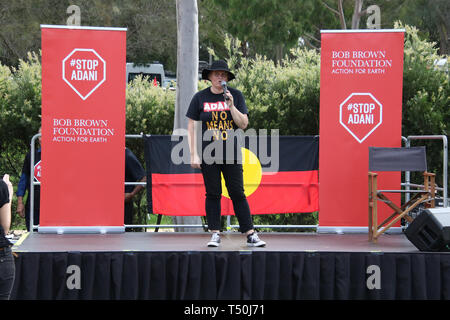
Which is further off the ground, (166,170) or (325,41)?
(325,41)

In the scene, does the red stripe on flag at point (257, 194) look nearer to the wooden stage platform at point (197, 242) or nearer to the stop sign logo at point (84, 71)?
the wooden stage platform at point (197, 242)

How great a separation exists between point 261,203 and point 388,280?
75.3 inches

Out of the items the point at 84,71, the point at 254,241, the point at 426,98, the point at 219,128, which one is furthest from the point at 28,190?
the point at 426,98

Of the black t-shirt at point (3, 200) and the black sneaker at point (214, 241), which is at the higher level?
the black t-shirt at point (3, 200)

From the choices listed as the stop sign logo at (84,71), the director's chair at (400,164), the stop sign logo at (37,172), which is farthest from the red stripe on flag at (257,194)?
the stop sign logo at (37,172)

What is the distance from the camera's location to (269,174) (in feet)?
23.2

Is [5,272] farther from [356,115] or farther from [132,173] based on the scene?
[356,115]

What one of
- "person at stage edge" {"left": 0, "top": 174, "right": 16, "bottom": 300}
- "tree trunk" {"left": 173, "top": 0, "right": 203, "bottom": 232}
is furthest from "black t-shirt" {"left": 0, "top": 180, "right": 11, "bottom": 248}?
"tree trunk" {"left": 173, "top": 0, "right": 203, "bottom": 232}

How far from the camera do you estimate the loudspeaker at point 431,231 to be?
553 cm

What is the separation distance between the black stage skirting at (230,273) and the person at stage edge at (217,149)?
Answer: 32 centimetres

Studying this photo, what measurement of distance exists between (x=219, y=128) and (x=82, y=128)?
1689 millimetres

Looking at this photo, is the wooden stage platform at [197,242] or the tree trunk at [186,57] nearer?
the wooden stage platform at [197,242]
